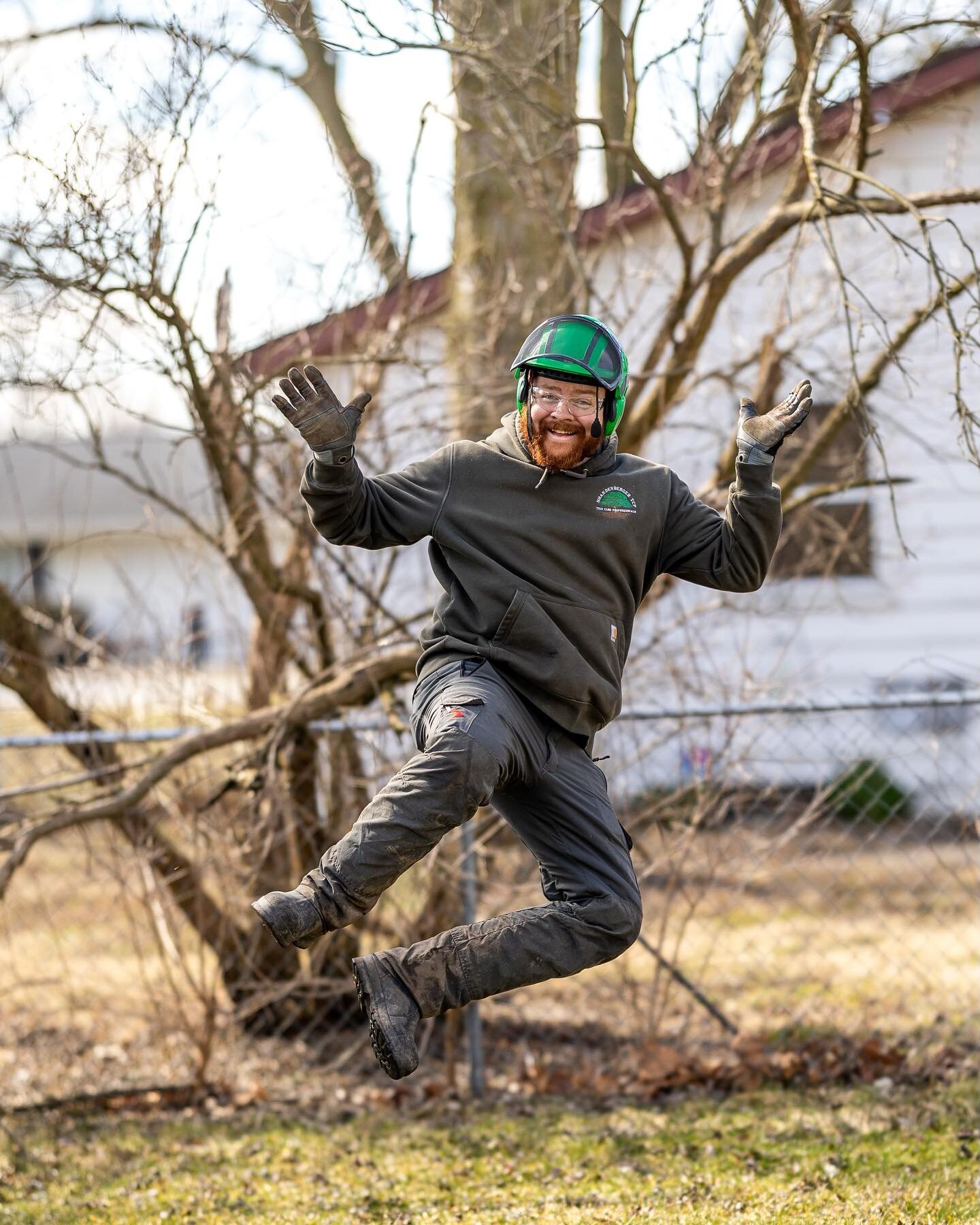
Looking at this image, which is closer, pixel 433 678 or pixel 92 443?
pixel 433 678

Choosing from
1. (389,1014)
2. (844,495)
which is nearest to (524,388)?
(389,1014)

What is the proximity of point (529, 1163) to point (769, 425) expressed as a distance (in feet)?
9.23

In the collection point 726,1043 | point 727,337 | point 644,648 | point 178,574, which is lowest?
point 726,1043

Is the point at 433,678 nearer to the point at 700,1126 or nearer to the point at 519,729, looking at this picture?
the point at 519,729

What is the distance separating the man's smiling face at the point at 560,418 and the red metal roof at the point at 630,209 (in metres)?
1.84

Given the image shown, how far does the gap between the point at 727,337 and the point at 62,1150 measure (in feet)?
21.5

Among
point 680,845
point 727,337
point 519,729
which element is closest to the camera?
point 519,729

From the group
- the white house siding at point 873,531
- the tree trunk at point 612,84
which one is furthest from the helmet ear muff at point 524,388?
the white house siding at point 873,531

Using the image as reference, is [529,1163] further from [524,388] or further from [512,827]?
[524,388]

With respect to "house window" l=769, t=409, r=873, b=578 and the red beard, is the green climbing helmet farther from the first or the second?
"house window" l=769, t=409, r=873, b=578

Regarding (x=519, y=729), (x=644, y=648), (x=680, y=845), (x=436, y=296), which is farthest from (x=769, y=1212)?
(x=436, y=296)

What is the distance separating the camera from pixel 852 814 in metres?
9.05

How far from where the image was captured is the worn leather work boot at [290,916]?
9.46ft

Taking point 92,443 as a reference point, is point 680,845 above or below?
below
